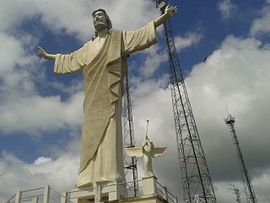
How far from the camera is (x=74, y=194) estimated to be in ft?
55.8

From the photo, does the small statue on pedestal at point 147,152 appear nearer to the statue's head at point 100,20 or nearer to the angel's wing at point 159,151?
the angel's wing at point 159,151

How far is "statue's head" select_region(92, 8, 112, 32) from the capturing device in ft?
70.9

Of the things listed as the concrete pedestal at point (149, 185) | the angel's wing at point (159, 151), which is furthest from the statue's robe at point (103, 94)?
the concrete pedestal at point (149, 185)

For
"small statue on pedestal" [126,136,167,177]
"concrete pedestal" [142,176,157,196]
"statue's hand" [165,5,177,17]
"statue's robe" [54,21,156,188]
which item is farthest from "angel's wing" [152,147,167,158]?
"statue's hand" [165,5,177,17]

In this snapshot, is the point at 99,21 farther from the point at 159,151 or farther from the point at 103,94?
the point at 159,151

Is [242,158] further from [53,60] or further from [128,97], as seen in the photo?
[53,60]

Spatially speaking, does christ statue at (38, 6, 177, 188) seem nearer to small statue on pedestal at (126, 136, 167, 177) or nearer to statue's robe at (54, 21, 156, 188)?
statue's robe at (54, 21, 156, 188)

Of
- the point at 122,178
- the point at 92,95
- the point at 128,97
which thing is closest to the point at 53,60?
the point at 92,95

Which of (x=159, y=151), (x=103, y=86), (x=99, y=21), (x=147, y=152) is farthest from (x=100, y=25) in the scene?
(x=147, y=152)

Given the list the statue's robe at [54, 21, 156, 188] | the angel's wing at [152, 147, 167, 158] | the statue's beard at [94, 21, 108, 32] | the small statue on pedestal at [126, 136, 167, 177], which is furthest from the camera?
the statue's beard at [94, 21, 108, 32]

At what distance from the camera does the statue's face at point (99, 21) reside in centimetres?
2159

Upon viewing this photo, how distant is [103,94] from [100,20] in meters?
4.74

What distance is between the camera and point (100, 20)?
21688mm

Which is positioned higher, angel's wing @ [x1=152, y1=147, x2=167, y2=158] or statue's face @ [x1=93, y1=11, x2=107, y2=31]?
statue's face @ [x1=93, y1=11, x2=107, y2=31]
